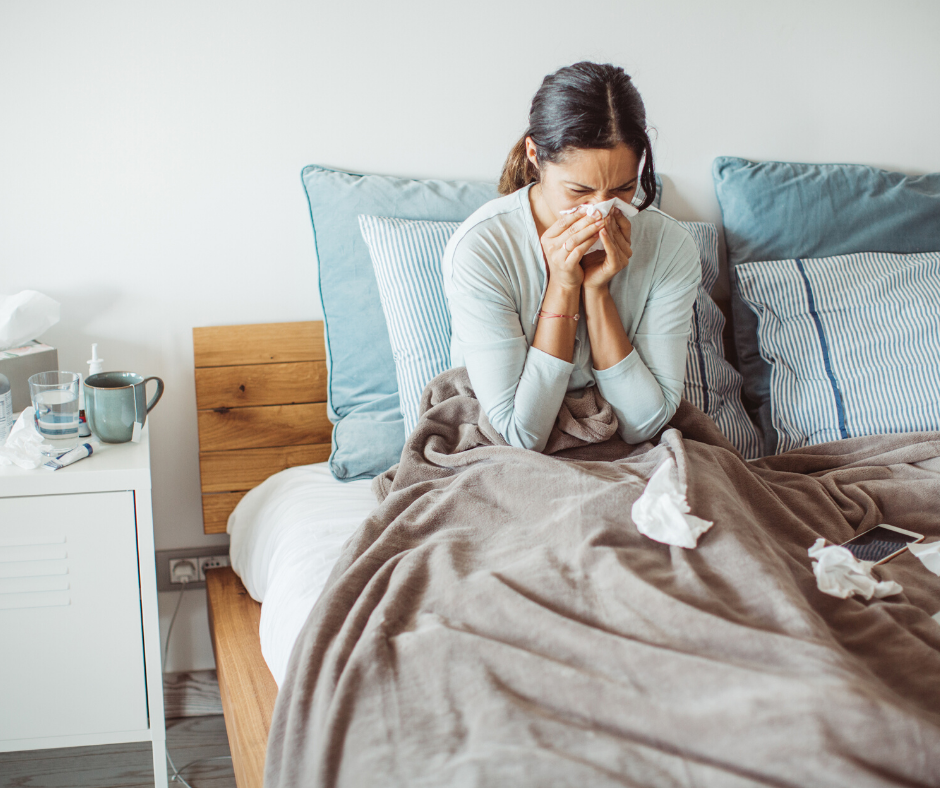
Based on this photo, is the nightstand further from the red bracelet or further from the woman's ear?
the woman's ear

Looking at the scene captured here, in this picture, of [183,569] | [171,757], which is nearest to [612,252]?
[183,569]

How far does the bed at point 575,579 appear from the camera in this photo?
0.68m

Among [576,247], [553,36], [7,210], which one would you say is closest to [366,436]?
[576,247]

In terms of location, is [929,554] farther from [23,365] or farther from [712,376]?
[23,365]

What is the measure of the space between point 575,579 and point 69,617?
2.73 feet

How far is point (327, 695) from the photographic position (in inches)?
32.0

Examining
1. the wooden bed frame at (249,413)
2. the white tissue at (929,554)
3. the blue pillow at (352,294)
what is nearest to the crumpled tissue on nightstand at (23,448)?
the wooden bed frame at (249,413)

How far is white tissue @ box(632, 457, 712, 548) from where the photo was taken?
93 cm

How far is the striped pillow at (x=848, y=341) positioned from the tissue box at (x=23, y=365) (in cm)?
142

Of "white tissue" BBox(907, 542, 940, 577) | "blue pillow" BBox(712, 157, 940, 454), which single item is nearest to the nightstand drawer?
"white tissue" BBox(907, 542, 940, 577)

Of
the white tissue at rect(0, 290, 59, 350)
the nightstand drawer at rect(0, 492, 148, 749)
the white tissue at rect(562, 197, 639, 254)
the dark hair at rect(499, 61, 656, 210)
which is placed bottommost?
the nightstand drawer at rect(0, 492, 148, 749)

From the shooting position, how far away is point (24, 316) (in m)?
1.40

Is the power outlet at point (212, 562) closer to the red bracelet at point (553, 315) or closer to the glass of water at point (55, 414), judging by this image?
the glass of water at point (55, 414)

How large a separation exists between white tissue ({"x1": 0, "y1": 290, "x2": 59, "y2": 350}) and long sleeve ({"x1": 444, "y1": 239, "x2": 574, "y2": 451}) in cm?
79
